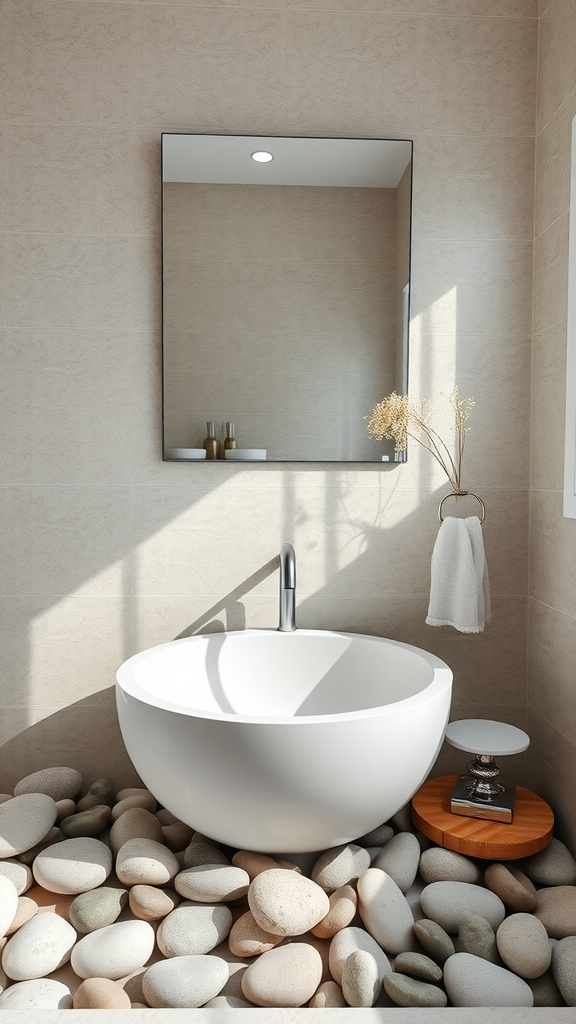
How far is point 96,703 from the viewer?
201 cm

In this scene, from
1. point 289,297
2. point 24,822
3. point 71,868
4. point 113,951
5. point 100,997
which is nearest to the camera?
point 100,997

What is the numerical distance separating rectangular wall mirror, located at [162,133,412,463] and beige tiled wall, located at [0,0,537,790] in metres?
0.07

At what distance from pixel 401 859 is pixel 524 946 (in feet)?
1.04

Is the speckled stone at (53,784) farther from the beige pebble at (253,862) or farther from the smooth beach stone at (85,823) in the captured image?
the beige pebble at (253,862)

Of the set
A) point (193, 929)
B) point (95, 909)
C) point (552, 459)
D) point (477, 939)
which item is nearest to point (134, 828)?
point (95, 909)

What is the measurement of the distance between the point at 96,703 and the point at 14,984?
2.56 ft

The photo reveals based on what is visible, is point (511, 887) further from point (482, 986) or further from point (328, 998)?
point (328, 998)

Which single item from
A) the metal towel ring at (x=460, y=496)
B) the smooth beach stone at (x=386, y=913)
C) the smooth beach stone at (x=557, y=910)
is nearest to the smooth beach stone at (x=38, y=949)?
the smooth beach stone at (x=386, y=913)

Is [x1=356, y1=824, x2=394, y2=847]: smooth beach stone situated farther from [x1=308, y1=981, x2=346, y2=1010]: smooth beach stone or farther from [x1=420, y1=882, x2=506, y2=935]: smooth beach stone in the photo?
[x1=308, y1=981, x2=346, y2=1010]: smooth beach stone

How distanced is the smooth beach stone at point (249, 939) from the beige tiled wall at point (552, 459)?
0.80 m

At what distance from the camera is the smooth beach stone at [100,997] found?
120cm

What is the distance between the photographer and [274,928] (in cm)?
132

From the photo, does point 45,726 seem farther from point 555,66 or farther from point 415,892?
point 555,66

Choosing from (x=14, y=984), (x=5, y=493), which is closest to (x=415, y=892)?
(x=14, y=984)
